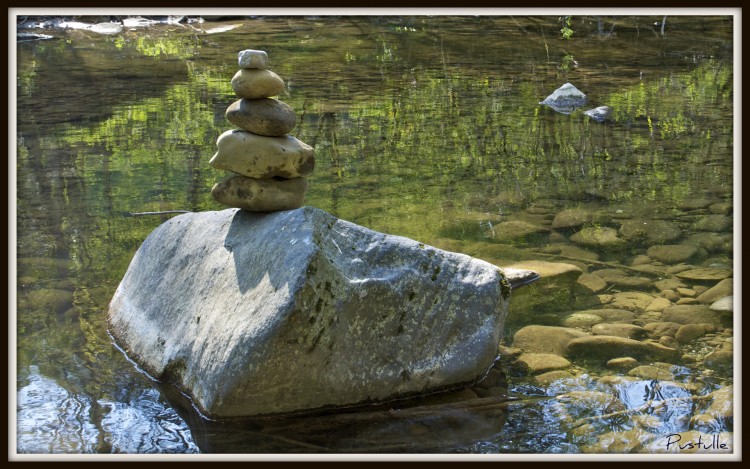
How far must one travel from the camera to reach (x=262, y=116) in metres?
6.01

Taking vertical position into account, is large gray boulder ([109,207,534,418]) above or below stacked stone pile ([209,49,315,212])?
below

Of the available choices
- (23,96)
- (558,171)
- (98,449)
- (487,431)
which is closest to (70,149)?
(23,96)

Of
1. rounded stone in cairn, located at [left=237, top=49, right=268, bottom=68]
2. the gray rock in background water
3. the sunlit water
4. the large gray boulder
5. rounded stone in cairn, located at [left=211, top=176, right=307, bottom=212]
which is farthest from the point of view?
the gray rock in background water

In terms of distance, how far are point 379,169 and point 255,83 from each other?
17.5 ft

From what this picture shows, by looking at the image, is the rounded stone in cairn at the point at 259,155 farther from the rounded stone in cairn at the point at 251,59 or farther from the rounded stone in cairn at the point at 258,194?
the rounded stone in cairn at the point at 251,59

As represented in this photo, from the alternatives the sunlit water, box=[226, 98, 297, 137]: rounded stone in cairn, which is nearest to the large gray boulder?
the sunlit water

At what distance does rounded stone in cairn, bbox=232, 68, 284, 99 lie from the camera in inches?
236

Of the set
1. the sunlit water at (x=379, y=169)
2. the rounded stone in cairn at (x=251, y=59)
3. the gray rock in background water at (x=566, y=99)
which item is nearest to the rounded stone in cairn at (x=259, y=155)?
the rounded stone in cairn at (x=251, y=59)

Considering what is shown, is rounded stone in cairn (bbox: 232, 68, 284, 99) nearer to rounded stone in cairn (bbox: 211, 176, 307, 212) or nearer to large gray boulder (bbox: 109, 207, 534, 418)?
rounded stone in cairn (bbox: 211, 176, 307, 212)

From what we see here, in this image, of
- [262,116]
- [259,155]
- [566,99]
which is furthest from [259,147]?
[566,99]

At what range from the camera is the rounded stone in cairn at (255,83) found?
598 centimetres

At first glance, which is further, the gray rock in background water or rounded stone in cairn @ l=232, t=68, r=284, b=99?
the gray rock in background water

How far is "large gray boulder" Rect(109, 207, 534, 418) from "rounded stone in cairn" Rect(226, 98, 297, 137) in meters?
0.63

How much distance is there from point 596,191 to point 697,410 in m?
5.26
